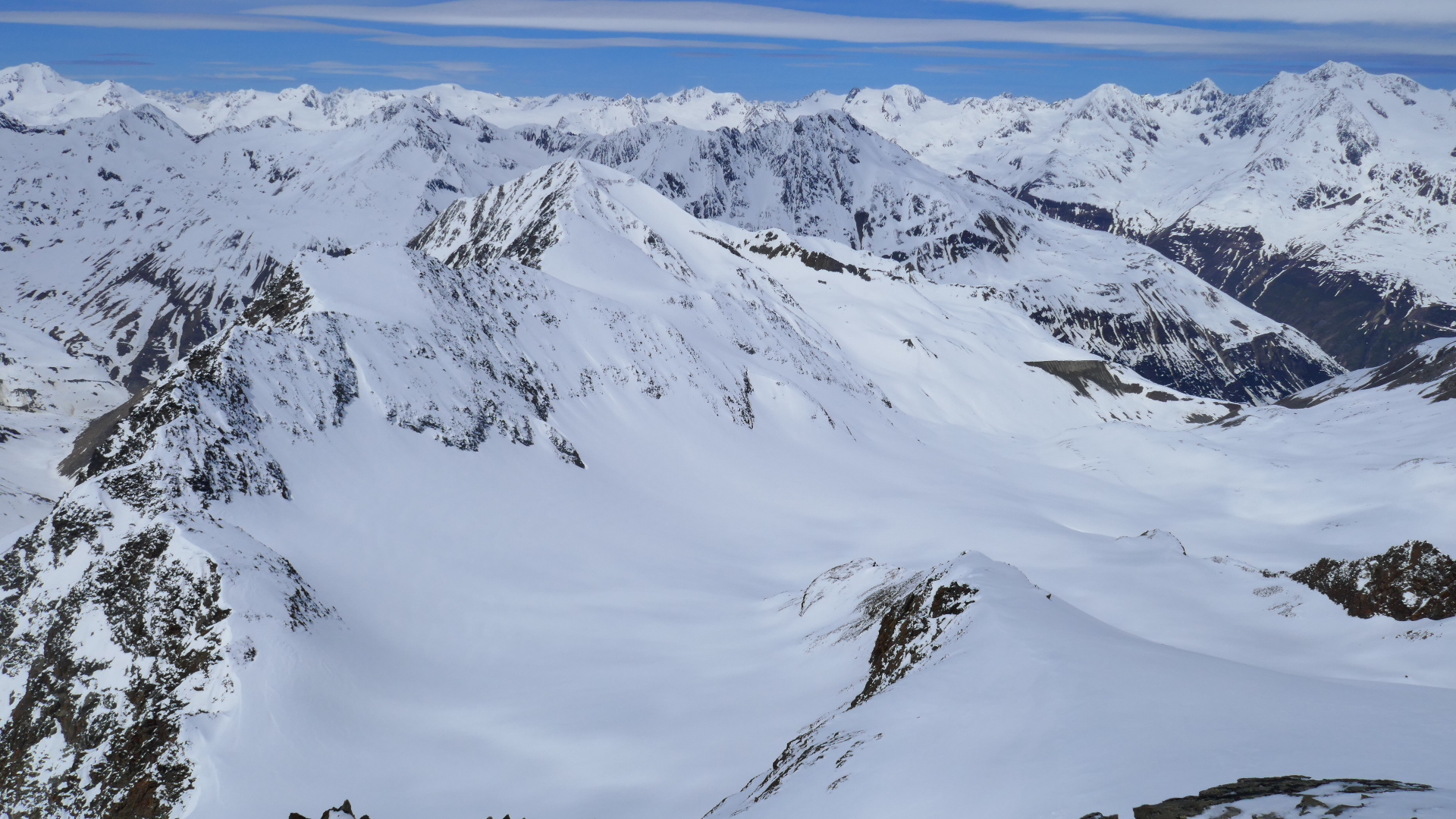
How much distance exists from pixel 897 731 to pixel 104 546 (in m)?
30.8

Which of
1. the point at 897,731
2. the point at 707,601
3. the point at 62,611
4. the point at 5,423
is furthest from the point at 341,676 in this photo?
the point at 5,423

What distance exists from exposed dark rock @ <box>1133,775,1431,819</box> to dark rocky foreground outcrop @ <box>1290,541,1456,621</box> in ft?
99.7

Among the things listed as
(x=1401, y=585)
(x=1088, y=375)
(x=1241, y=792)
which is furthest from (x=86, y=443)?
(x=1088, y=375)

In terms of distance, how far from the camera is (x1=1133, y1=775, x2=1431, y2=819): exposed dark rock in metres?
12.3

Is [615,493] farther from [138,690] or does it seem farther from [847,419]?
[847,419]

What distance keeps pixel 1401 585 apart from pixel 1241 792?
33295 mm

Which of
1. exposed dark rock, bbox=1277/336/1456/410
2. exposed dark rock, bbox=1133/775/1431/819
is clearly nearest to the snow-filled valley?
exposed dark rock, bbox=1133/775/1431/819

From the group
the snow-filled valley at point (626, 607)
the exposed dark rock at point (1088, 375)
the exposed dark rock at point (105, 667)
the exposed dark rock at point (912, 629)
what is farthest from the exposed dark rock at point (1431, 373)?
the exposed dark rock at point (105, 667)

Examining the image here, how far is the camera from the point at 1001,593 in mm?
24531

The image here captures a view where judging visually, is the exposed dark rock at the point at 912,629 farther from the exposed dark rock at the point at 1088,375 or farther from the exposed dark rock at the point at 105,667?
the exposed dark rock at the point at 1088,375

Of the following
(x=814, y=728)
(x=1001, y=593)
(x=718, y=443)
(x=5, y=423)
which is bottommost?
(x=814, y=728)

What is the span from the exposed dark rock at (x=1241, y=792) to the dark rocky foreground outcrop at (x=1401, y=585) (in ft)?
99.7

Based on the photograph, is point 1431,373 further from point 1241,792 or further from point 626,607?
point 1241,792

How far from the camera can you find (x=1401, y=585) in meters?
37.5
